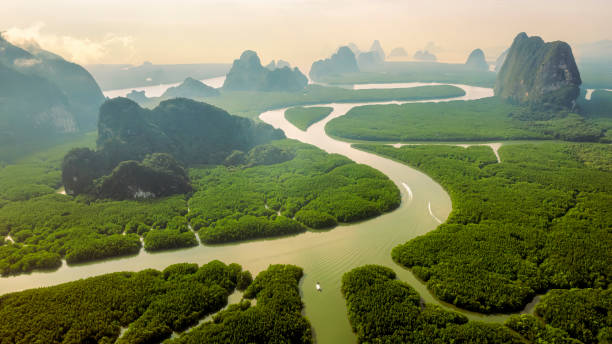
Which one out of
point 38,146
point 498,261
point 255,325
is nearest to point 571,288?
point 498,261

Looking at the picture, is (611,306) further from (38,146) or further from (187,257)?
(38,146)

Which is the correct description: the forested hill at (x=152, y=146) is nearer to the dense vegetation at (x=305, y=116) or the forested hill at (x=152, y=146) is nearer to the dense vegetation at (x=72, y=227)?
the dense vegetation at (x=72, y=227)

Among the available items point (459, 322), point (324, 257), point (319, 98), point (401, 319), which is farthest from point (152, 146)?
point (319, 98)

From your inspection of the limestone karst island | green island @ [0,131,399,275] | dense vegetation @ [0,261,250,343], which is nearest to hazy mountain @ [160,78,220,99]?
the limestone karst island

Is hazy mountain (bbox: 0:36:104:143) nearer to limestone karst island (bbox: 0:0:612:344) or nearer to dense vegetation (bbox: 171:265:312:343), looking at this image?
limestone karst island (bbox: 0:0:612:344)

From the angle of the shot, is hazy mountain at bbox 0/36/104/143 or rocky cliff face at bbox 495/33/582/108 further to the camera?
rocky cliff face at bbox 495/33/582/108

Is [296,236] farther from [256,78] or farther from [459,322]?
[256,78]

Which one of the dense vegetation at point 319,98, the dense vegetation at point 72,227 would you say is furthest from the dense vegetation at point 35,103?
the dense vegetation at point 72,227
